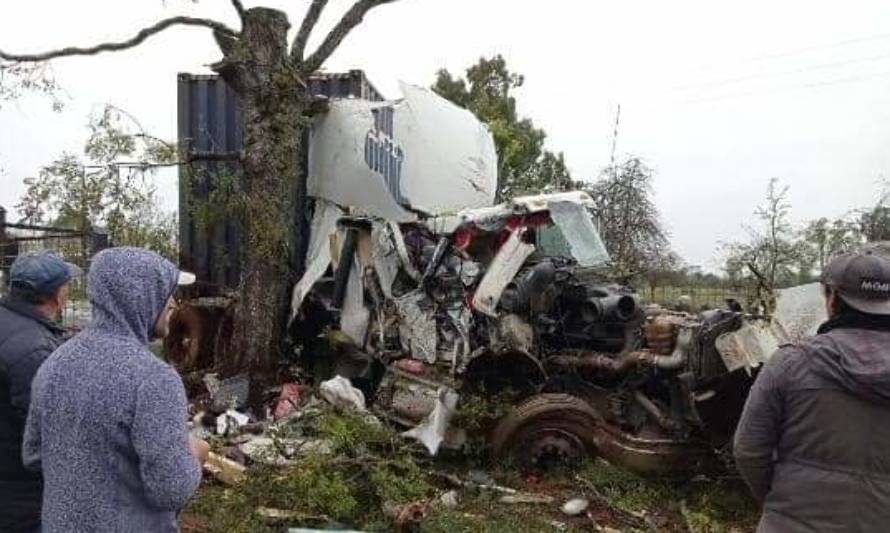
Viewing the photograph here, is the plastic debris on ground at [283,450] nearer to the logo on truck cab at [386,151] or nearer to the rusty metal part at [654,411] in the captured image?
the rusty metal part at [654,411]

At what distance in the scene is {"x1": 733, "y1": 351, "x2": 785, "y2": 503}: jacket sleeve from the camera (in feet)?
8.04

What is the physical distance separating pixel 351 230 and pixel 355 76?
7.67 feet

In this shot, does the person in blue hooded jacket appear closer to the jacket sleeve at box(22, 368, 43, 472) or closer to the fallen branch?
the jacket sleeve at box(22, 368, 43, 472)

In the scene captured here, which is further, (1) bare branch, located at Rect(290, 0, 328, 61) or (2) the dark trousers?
(1) bare branch, located at Rect(290, 0, 328, 61)

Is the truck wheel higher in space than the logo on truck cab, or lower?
lower

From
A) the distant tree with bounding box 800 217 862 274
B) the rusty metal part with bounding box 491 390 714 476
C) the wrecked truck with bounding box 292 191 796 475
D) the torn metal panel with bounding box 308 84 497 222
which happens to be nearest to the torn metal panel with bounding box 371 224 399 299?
the wrecked truck with bounding box 292 191 796 475

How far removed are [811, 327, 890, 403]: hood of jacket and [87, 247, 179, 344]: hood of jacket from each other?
1.85 meters

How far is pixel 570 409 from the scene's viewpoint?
6121 mm

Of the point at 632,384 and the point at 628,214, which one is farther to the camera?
the point at 628,214

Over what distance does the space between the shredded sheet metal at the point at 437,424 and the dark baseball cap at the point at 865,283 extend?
13.4 ft

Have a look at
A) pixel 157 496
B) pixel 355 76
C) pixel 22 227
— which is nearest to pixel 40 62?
pixel 22 227

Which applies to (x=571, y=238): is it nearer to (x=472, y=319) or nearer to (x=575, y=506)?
(x=472, y=319)

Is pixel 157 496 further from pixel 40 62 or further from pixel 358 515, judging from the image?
pixel 40 62

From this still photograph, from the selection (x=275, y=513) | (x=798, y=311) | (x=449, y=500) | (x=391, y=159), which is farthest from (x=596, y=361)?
(x=391, y=159)
